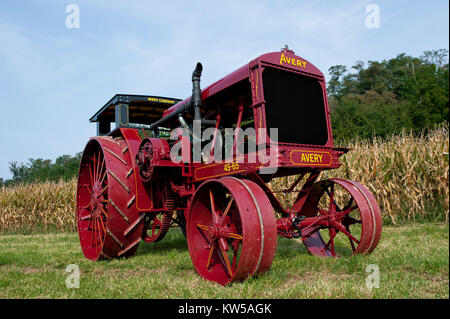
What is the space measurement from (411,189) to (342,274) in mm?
5205

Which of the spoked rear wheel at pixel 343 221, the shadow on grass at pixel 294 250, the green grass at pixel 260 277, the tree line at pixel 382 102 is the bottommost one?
the shadow on grass at pixel 294 250

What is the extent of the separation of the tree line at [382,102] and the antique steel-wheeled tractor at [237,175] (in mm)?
5721

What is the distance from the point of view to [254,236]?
11.0ft

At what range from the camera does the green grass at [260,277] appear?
3.24 metres

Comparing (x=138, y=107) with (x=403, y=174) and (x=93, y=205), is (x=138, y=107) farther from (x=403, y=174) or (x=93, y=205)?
(x=403, y=174)

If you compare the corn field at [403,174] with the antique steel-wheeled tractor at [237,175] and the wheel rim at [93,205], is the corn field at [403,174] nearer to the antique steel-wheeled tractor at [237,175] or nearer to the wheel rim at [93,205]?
the antique steel-wheeled tractor at [237,175]

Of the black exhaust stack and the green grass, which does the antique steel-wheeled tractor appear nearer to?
the black exhaust stack

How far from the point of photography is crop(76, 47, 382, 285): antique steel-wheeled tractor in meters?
3.86

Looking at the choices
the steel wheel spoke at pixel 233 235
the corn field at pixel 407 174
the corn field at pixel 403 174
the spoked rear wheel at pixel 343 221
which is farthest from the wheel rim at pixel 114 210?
the corn field at pixel 407 174

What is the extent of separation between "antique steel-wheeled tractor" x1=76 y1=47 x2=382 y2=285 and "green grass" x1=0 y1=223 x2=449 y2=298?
256 millimetres

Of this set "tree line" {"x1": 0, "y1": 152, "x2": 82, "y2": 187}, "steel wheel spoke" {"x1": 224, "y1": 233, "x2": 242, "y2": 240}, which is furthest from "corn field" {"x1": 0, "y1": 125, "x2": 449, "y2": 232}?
"tree line" {"x1": 0, "y1": 152, "x2": 82, "y2": 187}

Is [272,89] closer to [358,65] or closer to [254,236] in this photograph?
[254,236]

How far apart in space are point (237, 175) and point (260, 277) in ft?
4.25

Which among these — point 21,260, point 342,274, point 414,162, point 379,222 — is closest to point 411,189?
point 414,162
